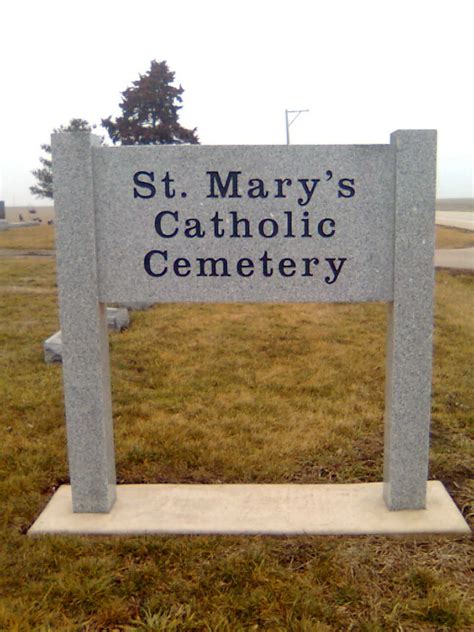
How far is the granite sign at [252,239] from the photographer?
2934mm

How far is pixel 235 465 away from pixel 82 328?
1385 mm

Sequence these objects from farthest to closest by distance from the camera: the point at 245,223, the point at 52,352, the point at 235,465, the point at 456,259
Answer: the point at 456,259 < the point at 52,352 < the point at 235,465 < the point at 245,223

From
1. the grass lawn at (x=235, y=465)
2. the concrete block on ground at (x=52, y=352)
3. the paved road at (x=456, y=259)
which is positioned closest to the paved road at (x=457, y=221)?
the paved road at (x=456, y=259)

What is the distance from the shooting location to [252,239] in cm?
300

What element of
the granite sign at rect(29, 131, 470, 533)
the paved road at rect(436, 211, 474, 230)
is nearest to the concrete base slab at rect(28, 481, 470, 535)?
the granite sign at rect(29, 131, 470, 533)

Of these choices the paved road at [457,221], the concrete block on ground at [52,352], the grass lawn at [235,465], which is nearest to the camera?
the grass lawn at [235,465]

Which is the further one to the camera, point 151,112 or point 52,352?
point 151,112

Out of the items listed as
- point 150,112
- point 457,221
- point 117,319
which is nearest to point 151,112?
point 150,112

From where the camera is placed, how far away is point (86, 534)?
3.00 metres

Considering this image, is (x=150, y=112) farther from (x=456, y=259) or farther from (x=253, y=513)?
(x=253, y=513)

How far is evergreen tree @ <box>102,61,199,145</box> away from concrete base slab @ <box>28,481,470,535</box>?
34.6 metres

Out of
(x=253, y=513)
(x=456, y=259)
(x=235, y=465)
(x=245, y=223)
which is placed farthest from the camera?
(x=456, y=259)

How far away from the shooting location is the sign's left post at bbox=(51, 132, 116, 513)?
2.92 metres

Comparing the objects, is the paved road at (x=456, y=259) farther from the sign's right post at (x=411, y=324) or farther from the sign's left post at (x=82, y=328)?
the sign's left post at (x=82, y=328)
